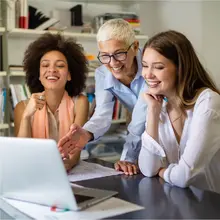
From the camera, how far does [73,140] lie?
1608 mm

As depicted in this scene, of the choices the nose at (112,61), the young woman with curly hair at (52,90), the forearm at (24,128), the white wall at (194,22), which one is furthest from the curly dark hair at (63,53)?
the white wall at (194,22)

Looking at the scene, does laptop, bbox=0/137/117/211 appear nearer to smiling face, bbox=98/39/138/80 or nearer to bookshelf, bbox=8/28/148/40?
smiling face, bbox=98/39/138/80

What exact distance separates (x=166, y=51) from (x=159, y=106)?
22 centimetres

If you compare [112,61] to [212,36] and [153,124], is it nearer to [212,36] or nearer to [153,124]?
[153,124]

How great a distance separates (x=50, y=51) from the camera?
1.94 metres

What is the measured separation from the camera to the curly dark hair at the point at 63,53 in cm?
196

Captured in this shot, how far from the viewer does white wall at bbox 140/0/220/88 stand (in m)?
3.34

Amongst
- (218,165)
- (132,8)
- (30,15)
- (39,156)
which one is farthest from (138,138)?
(132,8)

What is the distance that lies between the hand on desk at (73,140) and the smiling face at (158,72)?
0.37m

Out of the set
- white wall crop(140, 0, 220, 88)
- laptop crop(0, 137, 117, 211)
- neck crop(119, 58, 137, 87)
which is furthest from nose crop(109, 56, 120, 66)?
white wall crop(140, 0, 220, 88)

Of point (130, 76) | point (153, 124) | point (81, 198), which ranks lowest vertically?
point (81, 198)

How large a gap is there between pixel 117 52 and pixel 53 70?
361 millimetres

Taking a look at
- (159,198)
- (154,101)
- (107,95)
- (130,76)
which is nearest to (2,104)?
(107,95)

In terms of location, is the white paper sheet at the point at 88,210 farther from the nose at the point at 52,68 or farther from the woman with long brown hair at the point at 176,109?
the nose at the point at 52,68
